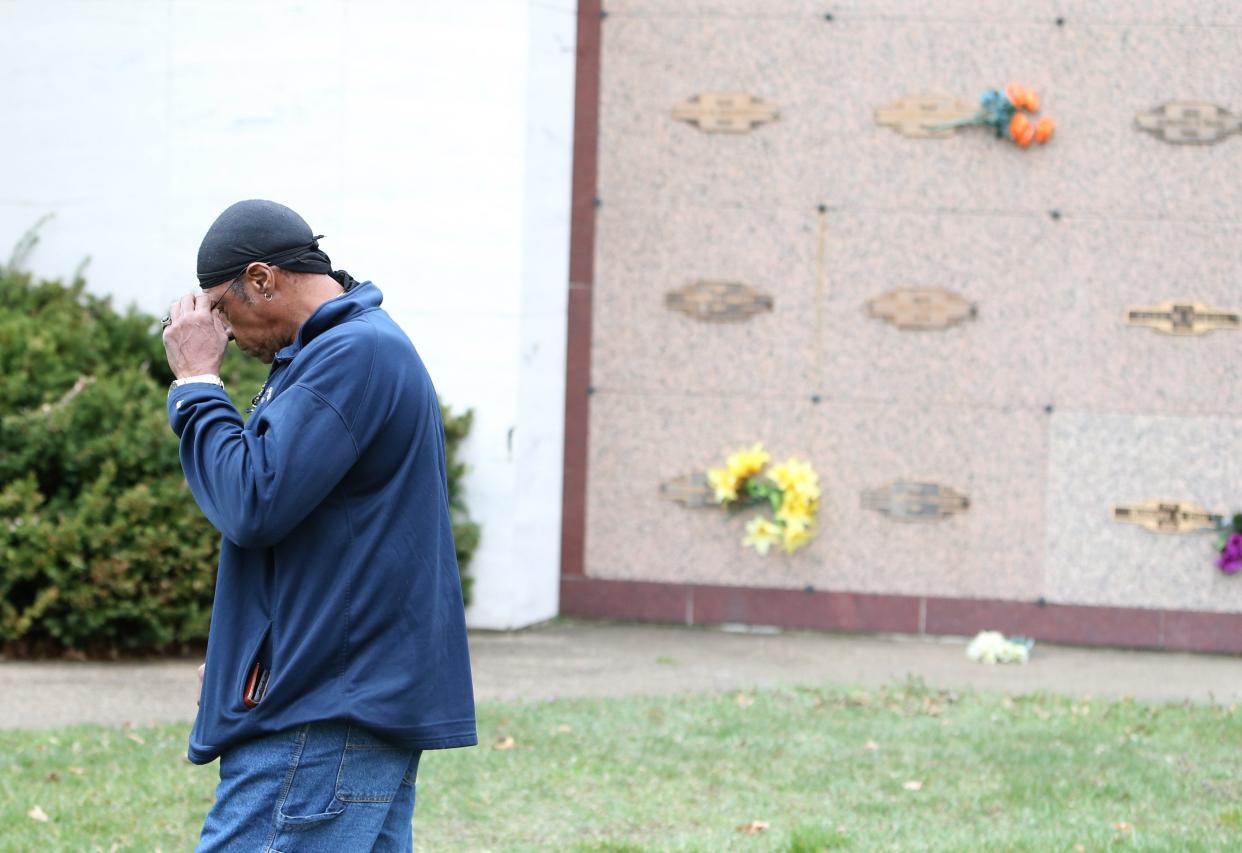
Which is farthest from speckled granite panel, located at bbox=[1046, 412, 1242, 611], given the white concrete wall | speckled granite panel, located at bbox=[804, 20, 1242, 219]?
the white concrete wall

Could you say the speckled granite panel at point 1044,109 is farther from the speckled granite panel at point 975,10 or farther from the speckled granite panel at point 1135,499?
Answer: the speckled granite panel at point 1135,499

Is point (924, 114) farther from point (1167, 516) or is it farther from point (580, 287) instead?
point (1167, 516)

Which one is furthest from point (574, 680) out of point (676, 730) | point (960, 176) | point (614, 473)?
point (960, 176)

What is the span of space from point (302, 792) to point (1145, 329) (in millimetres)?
6153

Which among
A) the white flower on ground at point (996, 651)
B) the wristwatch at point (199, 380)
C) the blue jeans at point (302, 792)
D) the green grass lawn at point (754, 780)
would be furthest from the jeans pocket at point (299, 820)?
the white flower on ground at point (996, 651)

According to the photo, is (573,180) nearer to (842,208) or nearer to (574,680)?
(842,208)

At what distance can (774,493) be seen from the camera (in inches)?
320

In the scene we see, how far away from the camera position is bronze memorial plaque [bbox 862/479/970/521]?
26.8 ft

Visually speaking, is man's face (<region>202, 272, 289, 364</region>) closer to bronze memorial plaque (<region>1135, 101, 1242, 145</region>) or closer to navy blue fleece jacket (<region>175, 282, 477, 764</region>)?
navy blue fleece jacket (<region>175, 282, 477, 764</region>)

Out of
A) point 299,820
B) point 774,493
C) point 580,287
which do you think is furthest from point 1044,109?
point 299,820

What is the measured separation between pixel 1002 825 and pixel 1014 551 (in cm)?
328

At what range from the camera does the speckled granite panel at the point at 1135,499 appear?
26.3 feet

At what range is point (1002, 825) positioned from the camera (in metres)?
5.03

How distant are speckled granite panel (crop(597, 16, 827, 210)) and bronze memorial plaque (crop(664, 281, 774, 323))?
435 mm
